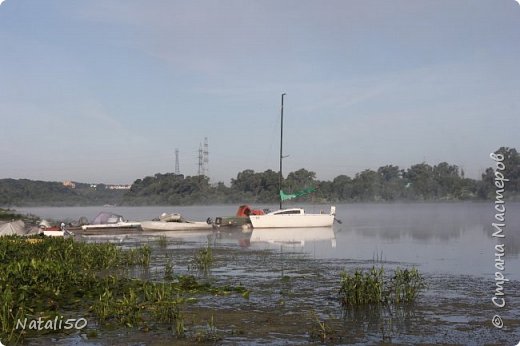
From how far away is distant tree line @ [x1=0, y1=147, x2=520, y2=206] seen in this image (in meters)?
152

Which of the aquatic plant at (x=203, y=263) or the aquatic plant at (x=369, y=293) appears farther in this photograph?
the aquatic plant at (x=203, y=263)

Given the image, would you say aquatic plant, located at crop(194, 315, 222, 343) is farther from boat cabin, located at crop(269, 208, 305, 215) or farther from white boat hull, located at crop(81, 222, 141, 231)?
boat cabin, located at crop(269, 208, 305, 215)

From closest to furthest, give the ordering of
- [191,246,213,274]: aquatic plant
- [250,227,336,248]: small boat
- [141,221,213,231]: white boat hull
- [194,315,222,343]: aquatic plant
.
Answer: [194,315,222,343]: aquatic plant
[191,246,213,274]: aquatic plant
[250,227,336,248]: small boat
[141,221,213,231]: white boat hull

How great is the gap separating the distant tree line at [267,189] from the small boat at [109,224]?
97.7 m

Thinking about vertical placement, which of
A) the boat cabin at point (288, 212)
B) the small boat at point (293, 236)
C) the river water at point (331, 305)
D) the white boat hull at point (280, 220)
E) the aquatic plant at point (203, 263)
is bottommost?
the small boat at point (293, 236)

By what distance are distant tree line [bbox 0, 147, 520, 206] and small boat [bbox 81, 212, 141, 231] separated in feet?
320

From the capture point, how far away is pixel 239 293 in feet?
50.9

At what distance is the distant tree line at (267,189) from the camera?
498ft

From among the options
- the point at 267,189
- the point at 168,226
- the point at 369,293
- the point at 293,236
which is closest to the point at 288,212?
the point at 293,236

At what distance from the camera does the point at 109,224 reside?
155 feet

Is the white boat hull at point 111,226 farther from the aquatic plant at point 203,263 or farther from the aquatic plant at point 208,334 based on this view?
the aquatic plant at point 208,334

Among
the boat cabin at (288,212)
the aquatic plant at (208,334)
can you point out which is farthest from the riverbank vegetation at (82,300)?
the boat cabin at (288,212)

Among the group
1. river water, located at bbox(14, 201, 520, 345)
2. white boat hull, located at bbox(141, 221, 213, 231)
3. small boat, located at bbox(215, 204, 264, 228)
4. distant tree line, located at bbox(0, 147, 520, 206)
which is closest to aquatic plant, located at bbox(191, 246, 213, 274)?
river water, located at bbox(14, 201, 520, 345)

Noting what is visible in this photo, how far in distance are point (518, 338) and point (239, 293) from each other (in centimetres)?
690
